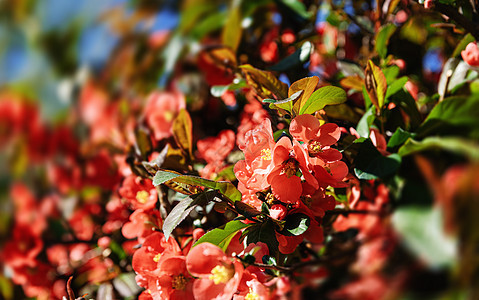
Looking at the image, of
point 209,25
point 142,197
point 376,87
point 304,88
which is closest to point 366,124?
point 376,87

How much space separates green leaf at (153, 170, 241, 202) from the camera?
61cm

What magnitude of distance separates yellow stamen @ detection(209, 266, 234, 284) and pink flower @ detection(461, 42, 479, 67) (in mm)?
647

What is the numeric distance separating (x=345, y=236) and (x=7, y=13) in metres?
2.15

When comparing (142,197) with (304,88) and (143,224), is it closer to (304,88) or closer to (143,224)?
(143,224)

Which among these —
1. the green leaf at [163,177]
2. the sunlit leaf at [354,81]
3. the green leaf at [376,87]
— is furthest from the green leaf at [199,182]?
the sunlit leaf at [354,81]

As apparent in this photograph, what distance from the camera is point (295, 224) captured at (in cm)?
60

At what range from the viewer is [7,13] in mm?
1958

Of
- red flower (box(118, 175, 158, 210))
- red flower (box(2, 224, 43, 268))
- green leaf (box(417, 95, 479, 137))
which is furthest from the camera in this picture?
red flower (box(2, 224, 43, 268))

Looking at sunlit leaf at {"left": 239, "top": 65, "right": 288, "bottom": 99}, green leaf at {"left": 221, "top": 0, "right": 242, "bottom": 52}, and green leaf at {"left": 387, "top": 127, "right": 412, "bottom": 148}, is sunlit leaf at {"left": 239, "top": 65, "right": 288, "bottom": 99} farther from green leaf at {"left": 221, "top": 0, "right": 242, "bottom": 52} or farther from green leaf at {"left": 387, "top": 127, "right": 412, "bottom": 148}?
green leaf at {"left": 221, "top": 0, "right": 242, "bottom": 52}

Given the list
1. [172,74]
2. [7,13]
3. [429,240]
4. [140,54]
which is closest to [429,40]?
[172,74]

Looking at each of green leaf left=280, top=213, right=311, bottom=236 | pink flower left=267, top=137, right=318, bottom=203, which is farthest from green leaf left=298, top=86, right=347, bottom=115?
green leaf left=280, top=213, right=311, bottom=236

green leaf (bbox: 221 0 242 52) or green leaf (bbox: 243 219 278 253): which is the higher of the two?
green leaf (bbox: 221 0 242 52)

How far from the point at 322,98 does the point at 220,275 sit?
1.24 feet

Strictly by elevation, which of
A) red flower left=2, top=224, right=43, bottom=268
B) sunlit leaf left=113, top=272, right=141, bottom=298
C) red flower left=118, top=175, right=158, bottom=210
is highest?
red flower left=118, top=175, right=158, bottom=210
